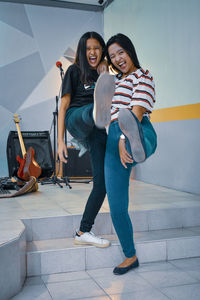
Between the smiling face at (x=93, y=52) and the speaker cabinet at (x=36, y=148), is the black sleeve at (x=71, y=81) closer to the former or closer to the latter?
the smiling face at (x=93, y=52)

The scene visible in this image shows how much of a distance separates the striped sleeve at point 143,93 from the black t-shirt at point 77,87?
0.26m

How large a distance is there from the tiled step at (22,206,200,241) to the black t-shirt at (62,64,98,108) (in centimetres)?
91

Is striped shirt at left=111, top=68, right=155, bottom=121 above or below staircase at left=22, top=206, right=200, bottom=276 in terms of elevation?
above

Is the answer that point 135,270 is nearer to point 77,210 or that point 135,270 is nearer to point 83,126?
→ point 77,210

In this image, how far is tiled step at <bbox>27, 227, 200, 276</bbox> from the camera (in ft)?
6.53

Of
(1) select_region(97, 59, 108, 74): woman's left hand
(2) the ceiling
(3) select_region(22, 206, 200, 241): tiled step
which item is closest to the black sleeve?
(1) select_region(97, 59, 108, 74): woman's left hand

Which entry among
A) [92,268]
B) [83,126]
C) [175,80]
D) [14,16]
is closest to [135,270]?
[92,268]

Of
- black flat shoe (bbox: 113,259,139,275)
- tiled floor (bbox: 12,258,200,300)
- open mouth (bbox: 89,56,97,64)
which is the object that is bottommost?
tiled floor (bbox: 12,258,200,300)

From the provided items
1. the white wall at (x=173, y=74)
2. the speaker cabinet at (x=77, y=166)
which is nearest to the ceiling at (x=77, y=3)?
the white wall at (x=173, y=74)

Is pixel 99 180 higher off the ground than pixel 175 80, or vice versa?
pixel 175 80

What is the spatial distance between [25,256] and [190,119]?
7.57ft

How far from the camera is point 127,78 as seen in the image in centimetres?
173

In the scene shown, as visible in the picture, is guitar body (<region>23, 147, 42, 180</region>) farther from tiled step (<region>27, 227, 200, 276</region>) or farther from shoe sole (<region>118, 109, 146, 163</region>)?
shoe sole (<region>118, 109, 146, 163</region>)

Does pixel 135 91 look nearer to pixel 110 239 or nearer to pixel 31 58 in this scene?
pixel 110 239
